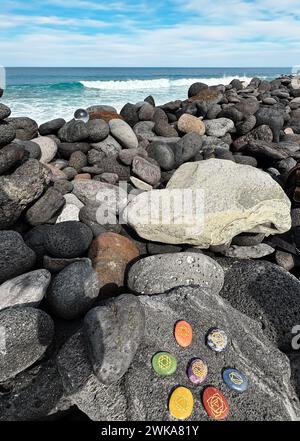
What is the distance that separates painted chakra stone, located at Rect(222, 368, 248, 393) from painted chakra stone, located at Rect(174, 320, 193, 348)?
33 cm

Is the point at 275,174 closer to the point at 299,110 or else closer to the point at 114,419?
the point at 114,419

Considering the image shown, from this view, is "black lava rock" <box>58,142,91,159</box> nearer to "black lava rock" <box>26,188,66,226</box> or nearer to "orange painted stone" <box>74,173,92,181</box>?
"orange painted stone" <box>74,173,92,181</box>

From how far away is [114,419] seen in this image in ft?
5.95

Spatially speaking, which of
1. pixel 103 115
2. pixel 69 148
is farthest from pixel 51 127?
pixel 103 115

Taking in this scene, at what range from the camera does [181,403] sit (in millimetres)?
1871

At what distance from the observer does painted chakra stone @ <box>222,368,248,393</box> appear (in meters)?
2.00

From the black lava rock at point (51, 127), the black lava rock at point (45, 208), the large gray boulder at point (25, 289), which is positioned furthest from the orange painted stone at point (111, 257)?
the black lava rock at point (51, 127)

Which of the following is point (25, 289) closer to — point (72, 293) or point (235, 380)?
point (72, 293)

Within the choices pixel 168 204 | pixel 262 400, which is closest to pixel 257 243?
pixel 168 204

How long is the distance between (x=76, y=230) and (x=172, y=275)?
1.18 m

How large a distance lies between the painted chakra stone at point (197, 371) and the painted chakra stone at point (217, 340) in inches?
6.4

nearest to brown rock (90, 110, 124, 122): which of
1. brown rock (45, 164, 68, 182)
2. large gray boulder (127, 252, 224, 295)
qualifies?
brown rock (45, 164, 68, 182)

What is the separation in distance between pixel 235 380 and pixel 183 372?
1.18 ft

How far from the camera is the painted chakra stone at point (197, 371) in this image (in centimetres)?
201
